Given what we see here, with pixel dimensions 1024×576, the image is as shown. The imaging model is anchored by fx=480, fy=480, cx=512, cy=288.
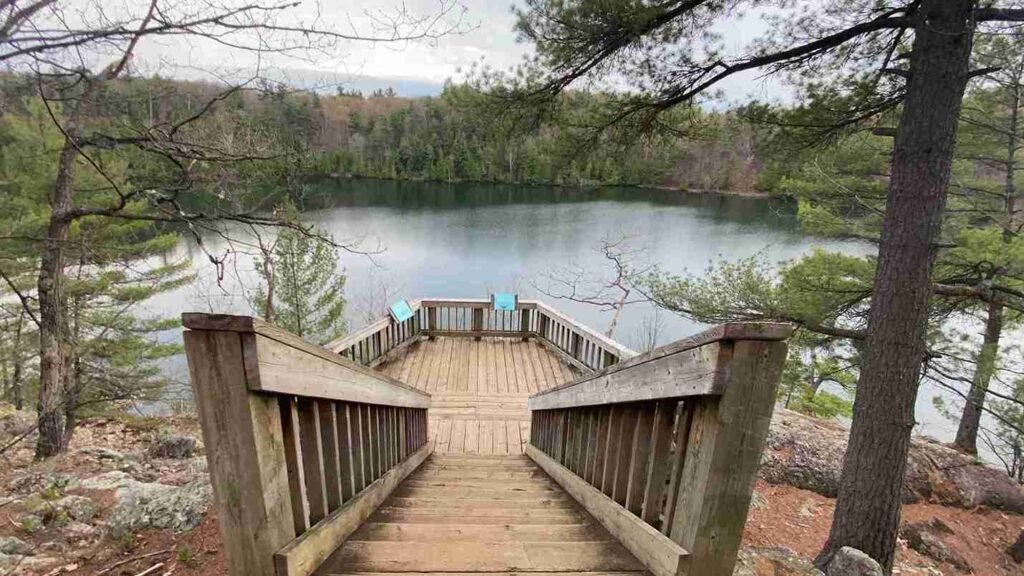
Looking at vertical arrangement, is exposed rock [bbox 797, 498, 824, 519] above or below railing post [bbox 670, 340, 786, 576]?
below

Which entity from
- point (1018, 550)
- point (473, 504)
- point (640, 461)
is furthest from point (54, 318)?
point (1018, 550)

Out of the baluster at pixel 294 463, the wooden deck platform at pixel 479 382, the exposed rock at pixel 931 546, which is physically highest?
the baluster at pixel 294 463

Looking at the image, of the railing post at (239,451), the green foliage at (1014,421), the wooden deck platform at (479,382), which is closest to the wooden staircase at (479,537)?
the railing post at (239,451)

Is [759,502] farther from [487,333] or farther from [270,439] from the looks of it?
[270,439]

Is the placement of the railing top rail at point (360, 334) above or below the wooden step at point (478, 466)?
above

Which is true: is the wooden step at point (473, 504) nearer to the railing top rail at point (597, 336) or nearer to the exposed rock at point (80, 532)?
the railing top rail at point (597, 336)

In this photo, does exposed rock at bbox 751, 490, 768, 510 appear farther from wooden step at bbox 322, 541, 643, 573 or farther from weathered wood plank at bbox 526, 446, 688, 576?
→ wooden step at bbox 322, 541, 643, 573

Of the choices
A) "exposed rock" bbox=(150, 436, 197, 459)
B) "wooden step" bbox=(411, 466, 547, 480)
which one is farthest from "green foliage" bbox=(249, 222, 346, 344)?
"wooden step" bbox=(411, 466, 547, 480)

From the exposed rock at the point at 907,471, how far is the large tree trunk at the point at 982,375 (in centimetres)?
133

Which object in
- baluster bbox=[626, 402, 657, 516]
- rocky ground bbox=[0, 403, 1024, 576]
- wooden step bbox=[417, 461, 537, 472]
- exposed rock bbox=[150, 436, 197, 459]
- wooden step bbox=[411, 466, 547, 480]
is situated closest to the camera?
baluster bbox=[626, 402, 657, 516]

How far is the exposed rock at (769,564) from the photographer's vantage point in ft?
4.85

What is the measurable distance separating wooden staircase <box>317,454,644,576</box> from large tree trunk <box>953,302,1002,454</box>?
22.9ft

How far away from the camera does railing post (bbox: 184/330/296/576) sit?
1.06 m

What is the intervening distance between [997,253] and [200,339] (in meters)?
7.84
